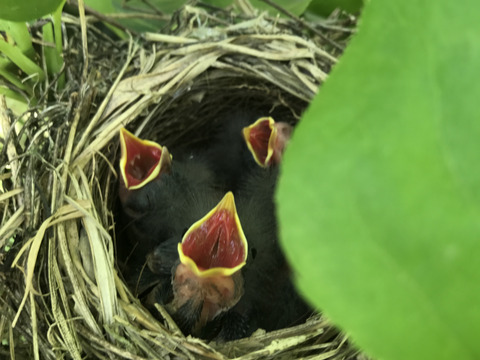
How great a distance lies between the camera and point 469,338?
24cm

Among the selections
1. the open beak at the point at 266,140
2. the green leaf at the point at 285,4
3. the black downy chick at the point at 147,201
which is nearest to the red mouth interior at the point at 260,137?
the open beak at the point at 266,140

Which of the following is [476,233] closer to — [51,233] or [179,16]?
[51,233]

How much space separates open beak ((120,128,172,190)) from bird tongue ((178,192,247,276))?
0.53 ft

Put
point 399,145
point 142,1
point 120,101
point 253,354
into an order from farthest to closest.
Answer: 1. point 142,1
2. point 120,101
3. point 253,354
4. point 399,145

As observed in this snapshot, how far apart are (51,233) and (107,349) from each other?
0.61ft

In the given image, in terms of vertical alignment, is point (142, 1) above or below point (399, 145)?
below

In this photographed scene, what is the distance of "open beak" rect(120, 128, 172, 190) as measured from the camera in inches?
29.9

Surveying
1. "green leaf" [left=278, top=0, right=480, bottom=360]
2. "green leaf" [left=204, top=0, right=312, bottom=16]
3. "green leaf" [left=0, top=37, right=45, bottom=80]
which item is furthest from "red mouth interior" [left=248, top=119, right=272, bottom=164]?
"green leaf" [left=278, top=0, right=480, bottom=360]

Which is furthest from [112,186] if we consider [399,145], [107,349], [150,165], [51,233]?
[399,145]

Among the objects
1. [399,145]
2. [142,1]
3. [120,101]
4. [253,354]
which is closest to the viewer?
[399,145]

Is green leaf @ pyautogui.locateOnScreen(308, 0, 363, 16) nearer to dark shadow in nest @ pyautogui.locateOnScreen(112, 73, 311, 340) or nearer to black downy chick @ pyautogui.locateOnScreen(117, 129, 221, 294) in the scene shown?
dark shadow in nest @ pyautogui.locateOnScreen(112, 73, 311, 340)

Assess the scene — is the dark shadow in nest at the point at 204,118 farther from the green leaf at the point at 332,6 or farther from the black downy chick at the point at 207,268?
the green leaf at the point at 332,6

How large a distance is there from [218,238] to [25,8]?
418 mm

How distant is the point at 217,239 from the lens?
68 cm
